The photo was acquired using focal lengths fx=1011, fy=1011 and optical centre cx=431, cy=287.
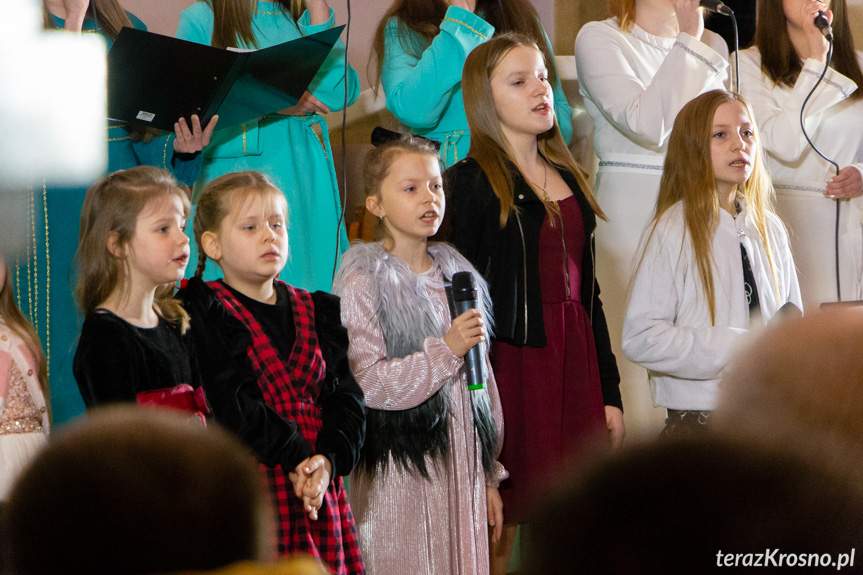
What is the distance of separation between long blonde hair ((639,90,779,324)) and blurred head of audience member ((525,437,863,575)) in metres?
1.98

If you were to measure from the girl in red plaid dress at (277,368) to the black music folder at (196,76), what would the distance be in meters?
0.44

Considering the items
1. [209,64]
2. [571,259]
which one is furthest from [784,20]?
[209,64]

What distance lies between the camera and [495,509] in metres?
2.17

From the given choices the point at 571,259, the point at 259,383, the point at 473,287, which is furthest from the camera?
the point at 571,259

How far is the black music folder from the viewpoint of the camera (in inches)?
88.3

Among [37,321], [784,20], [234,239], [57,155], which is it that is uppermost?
[784,20]

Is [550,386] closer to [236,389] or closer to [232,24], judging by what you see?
[236,389]

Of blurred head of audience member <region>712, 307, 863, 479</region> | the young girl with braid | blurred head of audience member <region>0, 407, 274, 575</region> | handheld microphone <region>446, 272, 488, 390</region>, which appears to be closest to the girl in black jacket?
the young girl with braid

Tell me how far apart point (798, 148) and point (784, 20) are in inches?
18.0

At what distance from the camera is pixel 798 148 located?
2998 mm

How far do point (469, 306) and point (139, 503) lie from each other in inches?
64.1

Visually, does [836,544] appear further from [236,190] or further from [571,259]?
[571,259]

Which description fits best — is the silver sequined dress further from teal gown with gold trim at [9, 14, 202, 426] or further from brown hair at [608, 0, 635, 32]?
brown hair at [608, 0, 635, 32]

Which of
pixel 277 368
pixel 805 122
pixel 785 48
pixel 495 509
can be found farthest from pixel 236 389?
pixel 785 48
